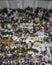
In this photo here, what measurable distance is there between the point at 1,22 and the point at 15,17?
0.78ft

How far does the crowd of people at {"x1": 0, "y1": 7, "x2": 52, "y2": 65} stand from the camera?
2.68 meters

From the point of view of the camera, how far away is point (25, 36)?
2.81 meters

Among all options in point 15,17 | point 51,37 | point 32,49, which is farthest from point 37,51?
point 15,17

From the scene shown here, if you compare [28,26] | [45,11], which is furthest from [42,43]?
[45,11]

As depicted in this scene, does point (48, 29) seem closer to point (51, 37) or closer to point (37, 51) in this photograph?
point (51, 37)

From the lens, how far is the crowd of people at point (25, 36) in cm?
268

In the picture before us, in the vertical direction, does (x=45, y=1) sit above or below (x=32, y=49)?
above

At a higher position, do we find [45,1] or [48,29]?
[45,1]

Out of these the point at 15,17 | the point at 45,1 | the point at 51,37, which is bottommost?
the point at 51,37

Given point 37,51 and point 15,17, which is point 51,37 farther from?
point 15,17

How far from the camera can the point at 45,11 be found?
299 cm

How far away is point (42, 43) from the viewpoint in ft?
9.04

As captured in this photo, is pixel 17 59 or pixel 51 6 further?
pixel 51 6

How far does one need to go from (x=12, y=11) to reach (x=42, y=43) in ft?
2.43
